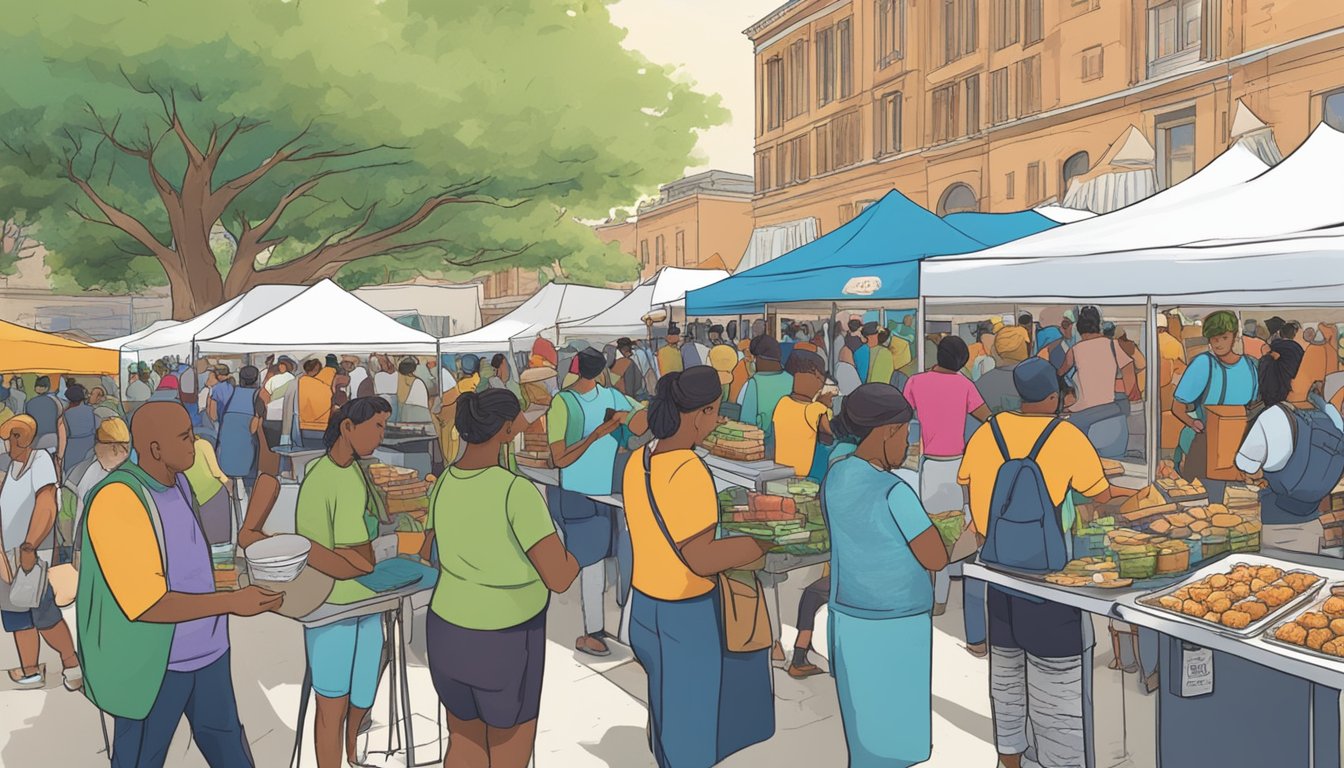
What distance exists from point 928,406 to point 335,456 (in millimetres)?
3831

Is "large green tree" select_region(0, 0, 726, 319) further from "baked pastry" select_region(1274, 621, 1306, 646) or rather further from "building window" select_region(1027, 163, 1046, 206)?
"baked pastry" select_region(1274, 621, 1306, 646)

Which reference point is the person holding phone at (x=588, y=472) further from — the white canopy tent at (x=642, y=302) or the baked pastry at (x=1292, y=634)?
the white canopy tent at (x=642, y=302)

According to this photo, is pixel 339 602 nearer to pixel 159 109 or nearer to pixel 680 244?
pixel 159 109

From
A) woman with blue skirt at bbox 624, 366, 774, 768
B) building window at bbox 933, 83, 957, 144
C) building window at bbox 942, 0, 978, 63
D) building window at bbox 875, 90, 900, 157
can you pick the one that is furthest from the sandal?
building window at bbox 875, 90, 900, 157

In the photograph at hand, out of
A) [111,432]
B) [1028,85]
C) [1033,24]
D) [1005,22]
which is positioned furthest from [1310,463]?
[1005,22]

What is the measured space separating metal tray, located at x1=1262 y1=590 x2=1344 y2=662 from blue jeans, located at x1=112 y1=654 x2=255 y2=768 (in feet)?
12.1

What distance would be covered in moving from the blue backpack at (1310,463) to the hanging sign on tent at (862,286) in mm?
3183

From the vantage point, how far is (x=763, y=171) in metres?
51.5

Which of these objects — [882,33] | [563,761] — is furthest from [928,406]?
[882,33]

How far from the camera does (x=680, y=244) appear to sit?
61312 mm

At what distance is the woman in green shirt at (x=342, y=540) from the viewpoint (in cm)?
370

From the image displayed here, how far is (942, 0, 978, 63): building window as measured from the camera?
35.8m

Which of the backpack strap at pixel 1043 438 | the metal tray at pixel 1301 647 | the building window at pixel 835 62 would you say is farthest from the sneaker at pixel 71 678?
the building window at pixel 835 62

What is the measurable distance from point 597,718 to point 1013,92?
33003 millimetres
